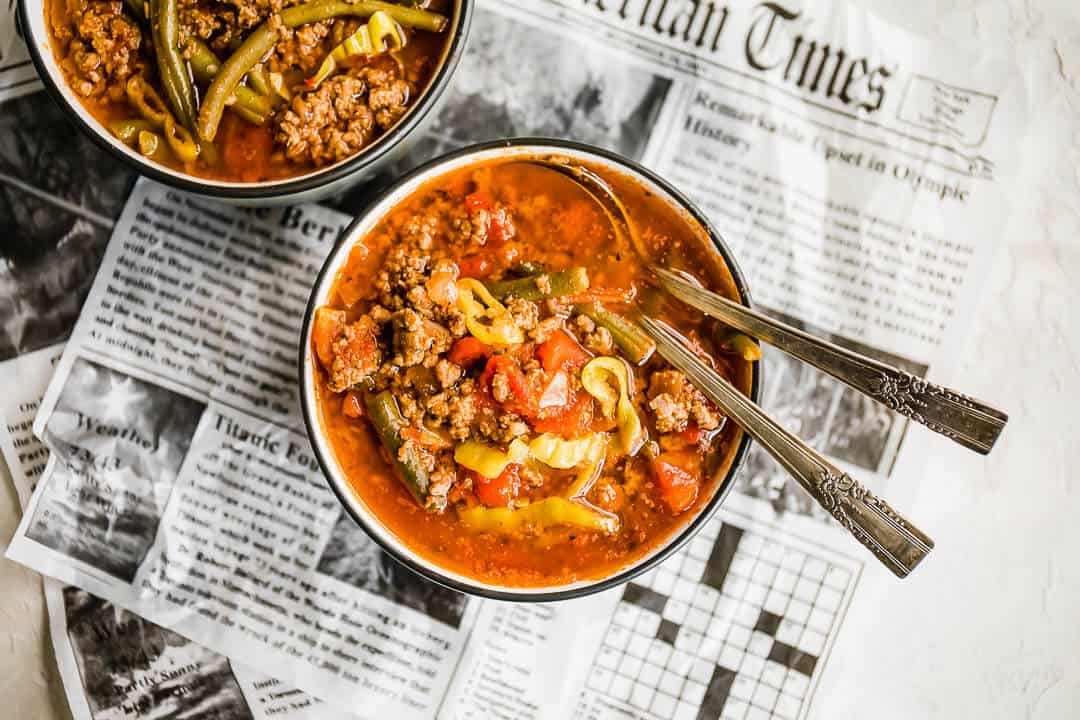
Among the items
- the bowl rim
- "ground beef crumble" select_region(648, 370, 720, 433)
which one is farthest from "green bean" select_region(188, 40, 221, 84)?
"ground beef crumble" select_region(648, 370, 720, 433)

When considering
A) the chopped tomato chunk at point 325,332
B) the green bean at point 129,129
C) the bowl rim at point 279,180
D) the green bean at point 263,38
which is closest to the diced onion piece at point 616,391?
the chopped tomato chunk at point 325,332

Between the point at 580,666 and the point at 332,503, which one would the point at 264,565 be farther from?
the point at 580,666

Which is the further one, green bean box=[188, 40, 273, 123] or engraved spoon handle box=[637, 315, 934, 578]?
green bean box=[188, 40, 273, 123]

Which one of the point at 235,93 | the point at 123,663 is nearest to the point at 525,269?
the point at 235,93

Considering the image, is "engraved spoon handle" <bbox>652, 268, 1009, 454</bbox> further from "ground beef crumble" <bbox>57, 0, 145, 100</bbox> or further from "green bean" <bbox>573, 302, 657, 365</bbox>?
"ground beef crumble" <bbox>57, 0, 145, 100</bbox>

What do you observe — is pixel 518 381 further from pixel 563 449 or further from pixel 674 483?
pixel 674 483

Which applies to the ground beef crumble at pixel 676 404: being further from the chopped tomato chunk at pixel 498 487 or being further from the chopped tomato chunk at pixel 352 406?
the chopped tomato chunk at pixel 352 406

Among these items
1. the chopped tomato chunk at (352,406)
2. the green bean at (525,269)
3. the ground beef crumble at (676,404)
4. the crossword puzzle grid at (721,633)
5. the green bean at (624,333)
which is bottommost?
the crossword puzzle grid at (721,633)
